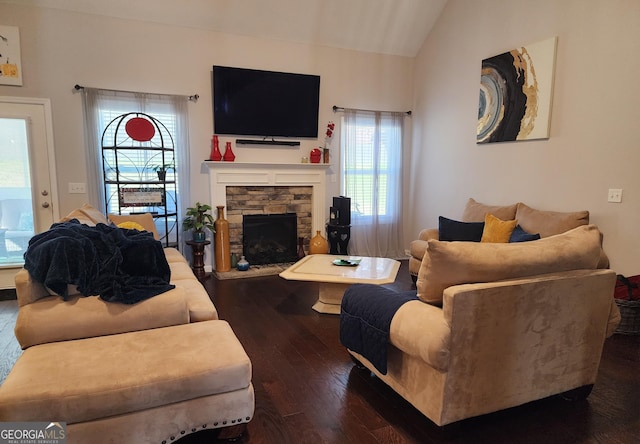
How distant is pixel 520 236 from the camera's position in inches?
143

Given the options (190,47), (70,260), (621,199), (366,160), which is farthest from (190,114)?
(621,199)

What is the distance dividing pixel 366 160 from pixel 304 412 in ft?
13.7

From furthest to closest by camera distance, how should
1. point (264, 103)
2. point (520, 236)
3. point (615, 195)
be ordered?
point (264, 103) < point (520, 236) < point (615, 195)

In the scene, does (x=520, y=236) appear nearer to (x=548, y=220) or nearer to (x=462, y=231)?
(x=548, y=220)

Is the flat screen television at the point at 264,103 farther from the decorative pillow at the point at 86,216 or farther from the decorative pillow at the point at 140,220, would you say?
the decorative pillow at the point at 86,216

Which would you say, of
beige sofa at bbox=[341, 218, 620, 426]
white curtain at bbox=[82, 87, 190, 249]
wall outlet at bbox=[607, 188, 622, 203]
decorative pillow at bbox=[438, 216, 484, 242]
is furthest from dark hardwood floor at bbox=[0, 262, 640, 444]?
white curtain at bbox=[82, 87, 190, 249]

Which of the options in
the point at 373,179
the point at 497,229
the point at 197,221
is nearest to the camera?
the point at 497,229

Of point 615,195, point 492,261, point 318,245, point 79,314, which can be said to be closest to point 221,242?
point 318,245

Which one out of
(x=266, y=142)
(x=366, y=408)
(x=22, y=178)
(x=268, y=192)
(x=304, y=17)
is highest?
(x=304, y=17)

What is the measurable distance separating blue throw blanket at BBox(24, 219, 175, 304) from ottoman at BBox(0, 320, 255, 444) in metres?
0.26

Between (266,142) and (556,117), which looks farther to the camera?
(266,142)

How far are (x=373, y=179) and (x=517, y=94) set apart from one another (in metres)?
2.20

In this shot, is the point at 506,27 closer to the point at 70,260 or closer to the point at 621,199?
the point at 621,199

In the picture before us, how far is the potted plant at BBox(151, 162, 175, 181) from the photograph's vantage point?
450 centimetres
